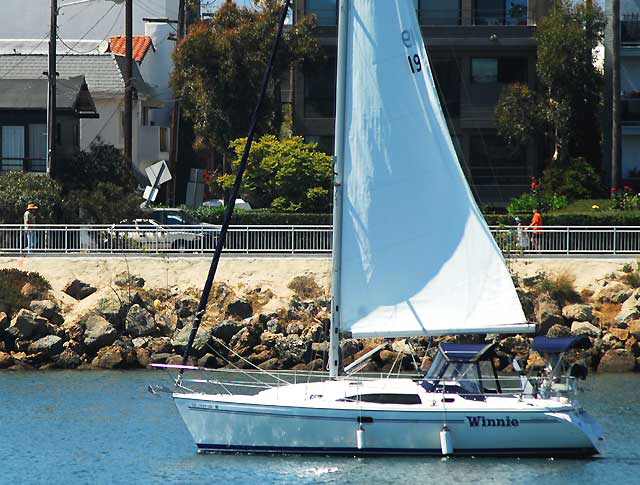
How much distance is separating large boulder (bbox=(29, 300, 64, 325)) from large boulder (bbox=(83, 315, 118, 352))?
136cm

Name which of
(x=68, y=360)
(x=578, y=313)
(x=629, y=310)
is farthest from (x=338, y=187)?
(x=629, y=310)

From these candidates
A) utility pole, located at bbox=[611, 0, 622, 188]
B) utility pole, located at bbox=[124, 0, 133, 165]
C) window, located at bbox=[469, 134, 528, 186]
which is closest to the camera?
utility pole, located at bbox=[611, 0, 622, 188]

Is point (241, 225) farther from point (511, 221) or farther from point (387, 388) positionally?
point (387, 388)

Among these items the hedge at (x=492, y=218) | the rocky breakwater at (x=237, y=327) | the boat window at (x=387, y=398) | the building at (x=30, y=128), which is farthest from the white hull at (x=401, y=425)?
the building at (x=30, y=128)

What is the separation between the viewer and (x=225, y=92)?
57.8m

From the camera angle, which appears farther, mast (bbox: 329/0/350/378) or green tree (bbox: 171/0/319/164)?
green tree (bbox: 171/0/319/164)

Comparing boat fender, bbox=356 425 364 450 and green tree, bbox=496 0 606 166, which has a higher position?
green tree, bbox=496 0 606 166

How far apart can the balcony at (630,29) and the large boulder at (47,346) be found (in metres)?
26.6

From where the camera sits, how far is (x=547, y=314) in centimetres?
4247

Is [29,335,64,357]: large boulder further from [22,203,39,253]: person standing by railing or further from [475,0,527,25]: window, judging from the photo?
[475,0,527,25]: window

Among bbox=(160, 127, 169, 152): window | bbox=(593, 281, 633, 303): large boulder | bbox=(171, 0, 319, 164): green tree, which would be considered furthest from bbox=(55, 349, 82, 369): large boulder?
bbox=(160, 127, 169, 152): window

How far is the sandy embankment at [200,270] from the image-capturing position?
44.9 m

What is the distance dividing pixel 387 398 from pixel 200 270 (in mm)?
19184

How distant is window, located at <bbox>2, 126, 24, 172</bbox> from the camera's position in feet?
193
